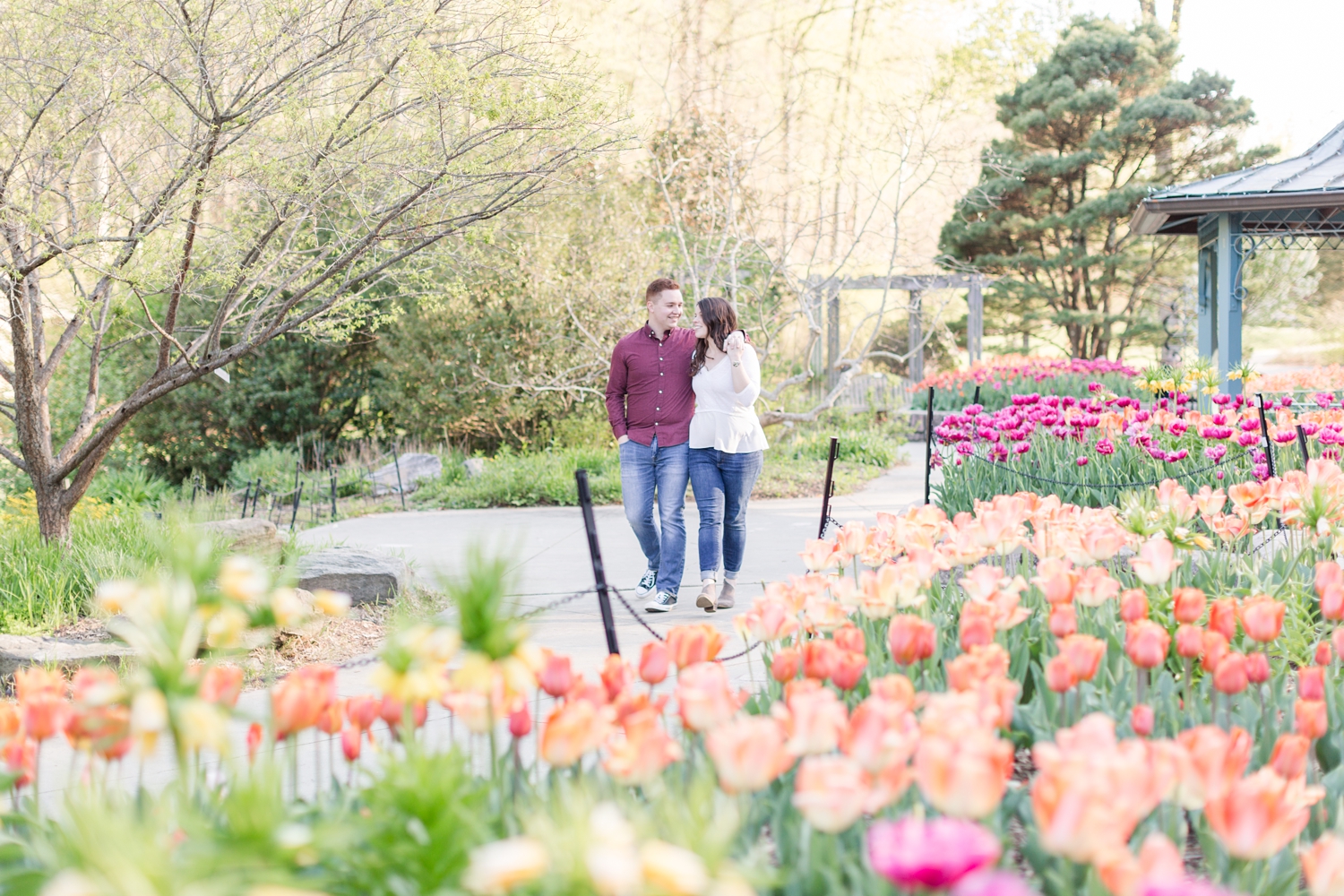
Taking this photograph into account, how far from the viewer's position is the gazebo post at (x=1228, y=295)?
10453mm

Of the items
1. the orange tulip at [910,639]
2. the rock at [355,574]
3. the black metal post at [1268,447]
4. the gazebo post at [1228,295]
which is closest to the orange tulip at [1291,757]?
the orange tulip at [910,639]

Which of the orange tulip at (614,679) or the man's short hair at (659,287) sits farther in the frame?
the man's short hair at (659,287)

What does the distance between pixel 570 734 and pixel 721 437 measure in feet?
12.2

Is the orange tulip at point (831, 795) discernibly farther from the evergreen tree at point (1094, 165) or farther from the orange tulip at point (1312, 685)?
the evergreen tree at point (1094, 165)

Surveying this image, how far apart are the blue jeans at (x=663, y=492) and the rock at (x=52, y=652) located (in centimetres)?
229

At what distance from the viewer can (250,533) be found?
245 inches

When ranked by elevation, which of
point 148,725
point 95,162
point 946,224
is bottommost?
point 148,725

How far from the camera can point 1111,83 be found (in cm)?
2247

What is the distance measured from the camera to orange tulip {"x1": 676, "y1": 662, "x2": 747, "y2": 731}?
1586 millimetres

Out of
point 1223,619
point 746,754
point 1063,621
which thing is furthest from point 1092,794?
point 1223,619

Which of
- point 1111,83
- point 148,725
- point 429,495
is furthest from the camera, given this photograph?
point 1111,83

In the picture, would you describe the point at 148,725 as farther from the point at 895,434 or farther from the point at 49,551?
the point at 895,434

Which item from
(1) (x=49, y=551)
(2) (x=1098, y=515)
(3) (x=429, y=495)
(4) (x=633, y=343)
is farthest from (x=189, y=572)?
(3) (x=429, y=495)

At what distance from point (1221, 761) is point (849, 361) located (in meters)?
10.3
